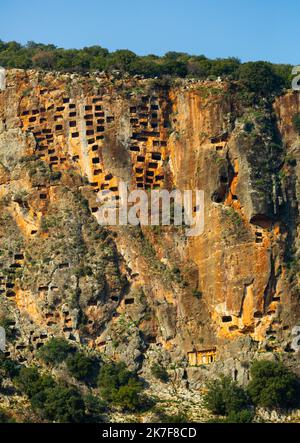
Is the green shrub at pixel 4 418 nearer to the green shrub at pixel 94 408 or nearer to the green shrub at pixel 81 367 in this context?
the green shrub at pixel 94 408

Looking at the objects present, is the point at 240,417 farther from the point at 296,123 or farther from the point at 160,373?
the point at 296,123

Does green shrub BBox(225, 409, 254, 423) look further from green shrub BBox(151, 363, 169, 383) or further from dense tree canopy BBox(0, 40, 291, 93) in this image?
dense tree canopy BBox(0, 40, 291, 93)

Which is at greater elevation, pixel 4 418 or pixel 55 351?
pixel 55 351

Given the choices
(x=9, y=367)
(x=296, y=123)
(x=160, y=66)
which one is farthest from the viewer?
(x=160, y=66)

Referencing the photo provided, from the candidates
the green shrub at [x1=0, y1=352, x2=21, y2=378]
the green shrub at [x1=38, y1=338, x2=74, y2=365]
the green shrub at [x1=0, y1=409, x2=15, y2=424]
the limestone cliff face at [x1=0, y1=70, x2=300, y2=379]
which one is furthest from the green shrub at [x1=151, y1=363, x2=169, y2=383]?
the green shrub at [x1=0, y1=409, x2=15, y2=424]

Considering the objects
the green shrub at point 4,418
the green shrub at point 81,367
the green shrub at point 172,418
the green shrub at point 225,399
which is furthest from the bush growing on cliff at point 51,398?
the green shrub at point 225,399

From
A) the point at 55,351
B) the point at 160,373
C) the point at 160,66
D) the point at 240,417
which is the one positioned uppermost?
the point at 160,66

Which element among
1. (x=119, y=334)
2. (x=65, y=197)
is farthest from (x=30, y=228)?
(x=119, y=334)

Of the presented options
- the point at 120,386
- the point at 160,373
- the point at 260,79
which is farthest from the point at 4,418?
the point at 260,79
